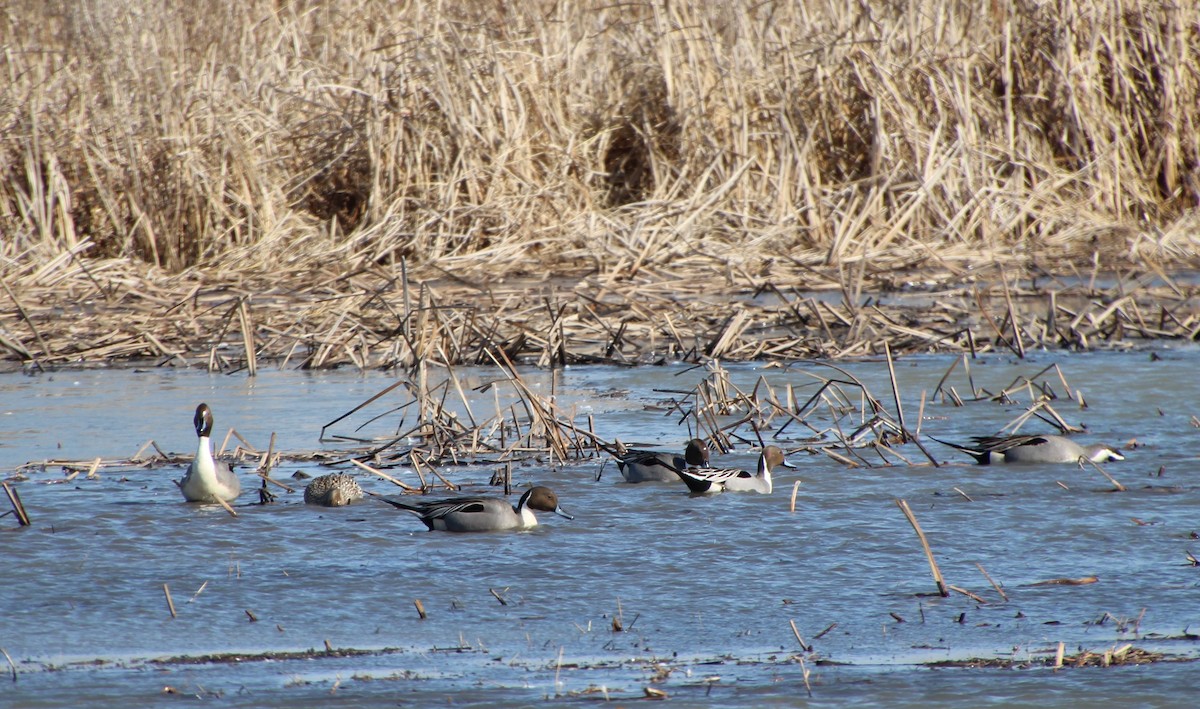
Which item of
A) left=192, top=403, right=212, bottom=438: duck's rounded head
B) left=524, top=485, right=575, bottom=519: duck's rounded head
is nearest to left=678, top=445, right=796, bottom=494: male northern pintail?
left=524, top=485, right=575, bottom=519: duck's rounded head

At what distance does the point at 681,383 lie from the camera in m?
7.96

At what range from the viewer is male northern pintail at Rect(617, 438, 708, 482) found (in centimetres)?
577

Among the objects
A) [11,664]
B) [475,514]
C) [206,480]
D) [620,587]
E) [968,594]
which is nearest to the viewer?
[11,664]

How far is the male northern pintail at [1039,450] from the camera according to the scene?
6082 millimetres

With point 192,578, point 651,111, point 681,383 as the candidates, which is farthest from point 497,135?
point 192,578

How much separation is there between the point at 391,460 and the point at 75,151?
6.28 m

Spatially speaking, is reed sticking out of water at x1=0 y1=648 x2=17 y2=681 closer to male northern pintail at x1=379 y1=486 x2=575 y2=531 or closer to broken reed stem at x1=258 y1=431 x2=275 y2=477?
male northern pintail at x1=379 y1=486 x2=575 y2=531

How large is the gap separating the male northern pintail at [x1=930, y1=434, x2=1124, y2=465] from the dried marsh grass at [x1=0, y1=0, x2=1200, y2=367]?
161 inches

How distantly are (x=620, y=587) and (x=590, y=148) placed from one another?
8.49 meters

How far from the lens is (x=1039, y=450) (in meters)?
6.13

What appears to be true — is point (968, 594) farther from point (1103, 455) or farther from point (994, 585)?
point (1103, 455)

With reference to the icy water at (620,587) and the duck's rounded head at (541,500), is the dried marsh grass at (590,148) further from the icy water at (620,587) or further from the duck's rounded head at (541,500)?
the duck's rounded head at (541,500)

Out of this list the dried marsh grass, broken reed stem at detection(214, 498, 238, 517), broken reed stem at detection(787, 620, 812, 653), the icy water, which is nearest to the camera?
the icy water

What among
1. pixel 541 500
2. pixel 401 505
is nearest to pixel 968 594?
pixel 541 500
